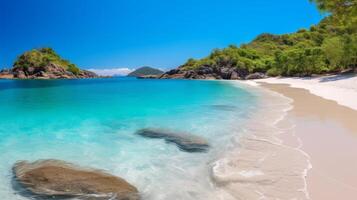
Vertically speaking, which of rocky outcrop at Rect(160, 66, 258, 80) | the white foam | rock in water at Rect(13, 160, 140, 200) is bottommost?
the white foam

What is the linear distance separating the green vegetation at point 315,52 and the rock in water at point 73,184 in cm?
2183

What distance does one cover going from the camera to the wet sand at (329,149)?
601cm

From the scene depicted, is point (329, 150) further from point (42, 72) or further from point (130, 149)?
point (42, 72)

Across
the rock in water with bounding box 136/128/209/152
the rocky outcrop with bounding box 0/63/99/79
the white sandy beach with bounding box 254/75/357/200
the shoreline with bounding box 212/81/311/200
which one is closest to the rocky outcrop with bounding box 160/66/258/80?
the rocky outcrop with bounding box 0/63/99/79

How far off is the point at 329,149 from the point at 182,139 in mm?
5130

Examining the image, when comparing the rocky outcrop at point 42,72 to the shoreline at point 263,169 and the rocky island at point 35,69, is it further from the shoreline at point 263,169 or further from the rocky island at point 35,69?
the shoreline at point 263,169

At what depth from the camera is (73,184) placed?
6.71 meters

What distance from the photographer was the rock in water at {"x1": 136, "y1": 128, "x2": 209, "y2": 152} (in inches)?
409

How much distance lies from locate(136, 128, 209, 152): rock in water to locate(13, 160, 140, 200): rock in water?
378cm

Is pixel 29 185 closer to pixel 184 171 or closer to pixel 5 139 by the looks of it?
pixel 184 171

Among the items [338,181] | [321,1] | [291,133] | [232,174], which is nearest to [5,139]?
[232,174]

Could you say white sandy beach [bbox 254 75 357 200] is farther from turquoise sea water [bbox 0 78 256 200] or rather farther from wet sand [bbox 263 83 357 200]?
turquoise sea water [bbox 0 78 256 200]

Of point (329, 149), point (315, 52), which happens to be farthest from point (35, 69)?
point (329, 149)

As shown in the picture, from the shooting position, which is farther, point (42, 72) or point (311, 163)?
point (42, 72)
